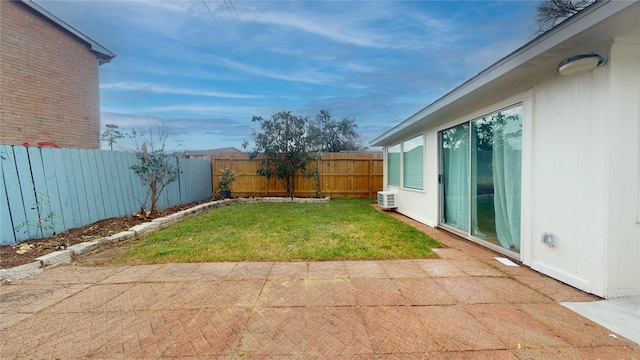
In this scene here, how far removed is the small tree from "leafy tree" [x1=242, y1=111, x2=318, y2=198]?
3.84m

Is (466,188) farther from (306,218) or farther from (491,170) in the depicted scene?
(306,218)

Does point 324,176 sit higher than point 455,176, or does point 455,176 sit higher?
point 455,176

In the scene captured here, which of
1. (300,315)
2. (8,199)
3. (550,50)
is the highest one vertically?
(550,50)

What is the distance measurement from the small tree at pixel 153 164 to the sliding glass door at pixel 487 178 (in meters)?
6.78

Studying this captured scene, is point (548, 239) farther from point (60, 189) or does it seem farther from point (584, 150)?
point (60, 189)

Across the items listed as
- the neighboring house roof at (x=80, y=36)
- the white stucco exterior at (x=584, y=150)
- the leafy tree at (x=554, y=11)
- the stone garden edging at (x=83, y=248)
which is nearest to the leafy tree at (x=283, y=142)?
the stone garden edging at (x=83, y=248)

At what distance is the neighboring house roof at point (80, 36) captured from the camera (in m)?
6.34

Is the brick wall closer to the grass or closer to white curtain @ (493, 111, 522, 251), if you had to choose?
the grass

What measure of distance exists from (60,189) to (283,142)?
652cm

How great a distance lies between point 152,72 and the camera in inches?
320

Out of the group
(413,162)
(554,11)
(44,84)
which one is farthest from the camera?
Answer: (413,162)

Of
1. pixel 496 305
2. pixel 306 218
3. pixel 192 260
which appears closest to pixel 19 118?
pixel 192 260

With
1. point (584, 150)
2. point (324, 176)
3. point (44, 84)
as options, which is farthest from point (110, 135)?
point (584, 150)

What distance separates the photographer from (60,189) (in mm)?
4332
